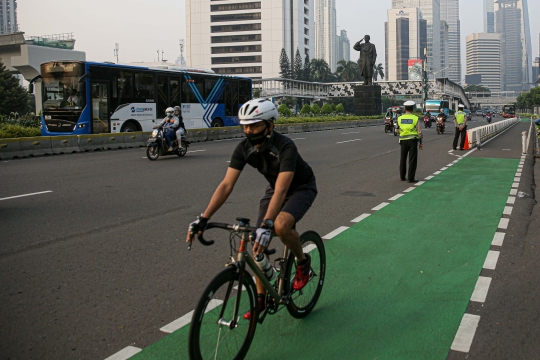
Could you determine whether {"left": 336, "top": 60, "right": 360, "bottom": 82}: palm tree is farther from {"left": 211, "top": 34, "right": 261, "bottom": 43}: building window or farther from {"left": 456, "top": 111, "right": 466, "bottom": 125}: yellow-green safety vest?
{"left": 456, "top": 111, "right": 466, "bottom": 125}: yellow-green safety vest

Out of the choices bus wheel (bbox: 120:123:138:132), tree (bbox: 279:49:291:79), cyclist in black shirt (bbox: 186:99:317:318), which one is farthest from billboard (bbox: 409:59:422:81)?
cyclist in black shirt (bbox: 186:99:317:318)

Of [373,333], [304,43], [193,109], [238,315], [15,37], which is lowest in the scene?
[373,333]

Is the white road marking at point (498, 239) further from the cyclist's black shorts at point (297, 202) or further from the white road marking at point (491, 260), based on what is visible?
the cyclist's black shorts at point (297, 202)

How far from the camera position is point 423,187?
12.6 meters

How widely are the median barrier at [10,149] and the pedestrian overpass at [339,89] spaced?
288ft

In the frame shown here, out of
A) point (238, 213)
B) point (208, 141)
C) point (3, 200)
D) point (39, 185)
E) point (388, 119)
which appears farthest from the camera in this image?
point (388, 119)

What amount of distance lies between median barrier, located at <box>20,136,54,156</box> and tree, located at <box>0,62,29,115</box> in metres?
40.9

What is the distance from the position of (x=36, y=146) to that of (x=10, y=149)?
1117 millimetres

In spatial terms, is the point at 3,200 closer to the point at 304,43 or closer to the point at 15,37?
the point at 15,37

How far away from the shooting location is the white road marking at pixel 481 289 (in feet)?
17.4

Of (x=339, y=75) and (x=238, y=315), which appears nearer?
(x=238, y=315)

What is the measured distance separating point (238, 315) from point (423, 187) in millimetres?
9545

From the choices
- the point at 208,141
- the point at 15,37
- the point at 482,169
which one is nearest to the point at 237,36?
the point at 15,37

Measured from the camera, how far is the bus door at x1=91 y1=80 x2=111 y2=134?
23.5 m
